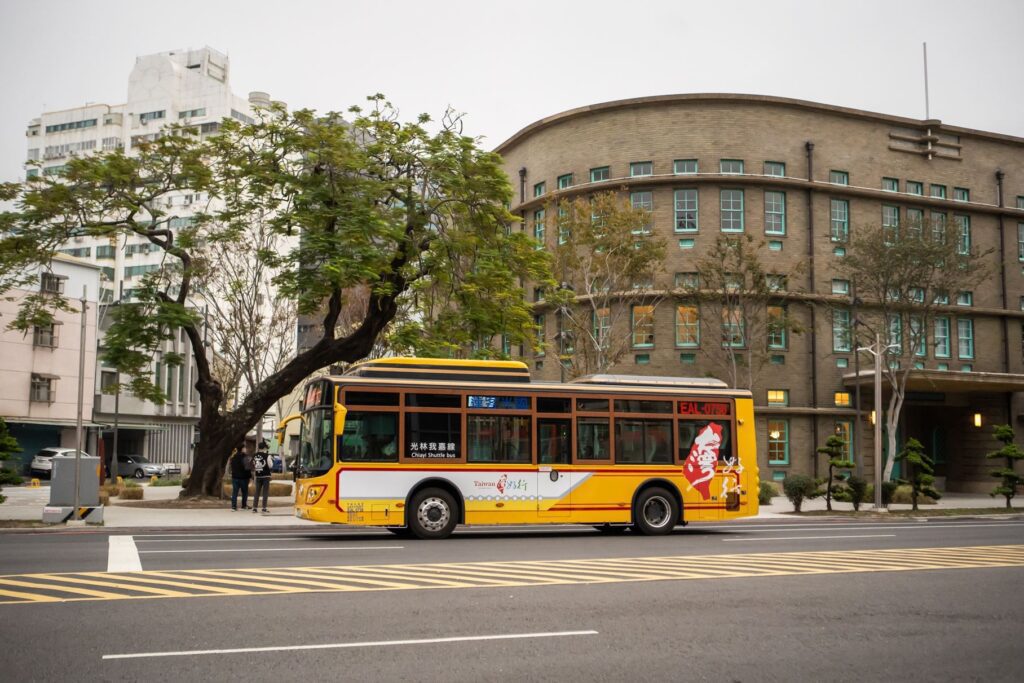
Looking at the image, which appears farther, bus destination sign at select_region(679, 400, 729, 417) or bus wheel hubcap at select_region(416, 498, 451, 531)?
bus destination sign at select_region(679, 400, 729, 417)

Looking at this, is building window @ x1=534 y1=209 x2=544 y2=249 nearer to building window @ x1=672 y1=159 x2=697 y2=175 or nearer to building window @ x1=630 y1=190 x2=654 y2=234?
building window @ x1=630 y1=190 x2=654 y2=234

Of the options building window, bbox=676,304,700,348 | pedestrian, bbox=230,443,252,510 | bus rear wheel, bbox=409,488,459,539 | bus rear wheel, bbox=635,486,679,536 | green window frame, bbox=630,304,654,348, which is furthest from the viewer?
green window frame, bbox=630,304,654,348

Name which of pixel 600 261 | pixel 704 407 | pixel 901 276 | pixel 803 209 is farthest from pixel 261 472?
pixel 803 209

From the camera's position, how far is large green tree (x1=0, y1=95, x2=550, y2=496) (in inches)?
963

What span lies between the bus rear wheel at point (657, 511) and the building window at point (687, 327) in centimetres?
2268

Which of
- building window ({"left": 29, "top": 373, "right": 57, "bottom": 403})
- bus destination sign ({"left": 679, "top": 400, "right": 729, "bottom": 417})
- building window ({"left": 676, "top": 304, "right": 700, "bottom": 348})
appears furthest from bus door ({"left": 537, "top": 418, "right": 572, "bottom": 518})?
building window ({"left": 29, "top": 373, "right": 57, "bottom": 403})

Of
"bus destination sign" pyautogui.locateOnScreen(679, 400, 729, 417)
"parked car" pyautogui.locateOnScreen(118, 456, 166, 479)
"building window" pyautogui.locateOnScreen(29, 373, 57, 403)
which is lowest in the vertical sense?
"parked car" pyautogui.locateOnScreen(118, 456, 166, 479)

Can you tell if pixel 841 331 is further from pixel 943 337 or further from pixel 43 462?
pixel 43 462

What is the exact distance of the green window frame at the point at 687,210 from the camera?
1722 inches

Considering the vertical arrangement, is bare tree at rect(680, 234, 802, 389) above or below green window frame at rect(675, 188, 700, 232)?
below

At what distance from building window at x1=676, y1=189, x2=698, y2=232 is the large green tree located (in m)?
18.2

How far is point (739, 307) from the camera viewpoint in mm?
41500

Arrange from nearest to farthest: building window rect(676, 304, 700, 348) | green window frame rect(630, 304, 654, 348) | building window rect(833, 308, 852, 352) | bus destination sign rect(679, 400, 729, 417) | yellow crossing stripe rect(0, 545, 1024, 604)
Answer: yellow crossing stripe rect(0, 545, 1024, 604) → bus destination sign rect(679, 400, 729, 417) → building window rect(676, 304, 700, 348) → green window frame rect(630, 304, 654, 348) → building window rect(833, 308, 852, 352)

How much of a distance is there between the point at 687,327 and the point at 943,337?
1350cm
